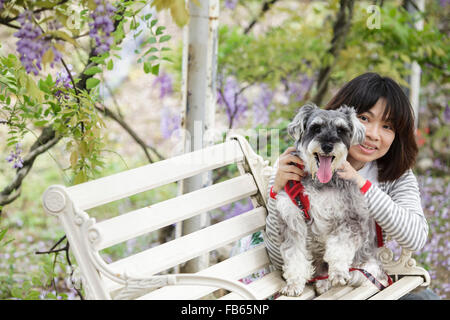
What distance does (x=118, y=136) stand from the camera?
21.3 feet

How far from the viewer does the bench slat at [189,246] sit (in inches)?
81.9

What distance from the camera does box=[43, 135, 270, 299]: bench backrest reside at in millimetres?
1753

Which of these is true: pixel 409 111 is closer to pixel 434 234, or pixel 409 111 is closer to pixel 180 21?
pixel 180 21

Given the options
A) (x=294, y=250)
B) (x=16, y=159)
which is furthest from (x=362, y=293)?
(x=16, y=159)

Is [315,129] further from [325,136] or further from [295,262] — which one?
[295,262]

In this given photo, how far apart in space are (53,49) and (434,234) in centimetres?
389

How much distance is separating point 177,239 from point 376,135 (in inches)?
41.6

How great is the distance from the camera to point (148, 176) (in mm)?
2229

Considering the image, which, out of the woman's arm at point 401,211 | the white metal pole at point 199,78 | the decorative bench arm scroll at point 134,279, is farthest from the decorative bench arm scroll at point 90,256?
the white metal pole at point 199,78

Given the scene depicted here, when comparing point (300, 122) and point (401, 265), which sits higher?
point (300, 122)

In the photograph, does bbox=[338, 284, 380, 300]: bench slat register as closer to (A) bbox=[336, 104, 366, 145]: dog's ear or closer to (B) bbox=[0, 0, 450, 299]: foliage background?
(A) bbox=[336, 104, 366, 145]: dog's ear

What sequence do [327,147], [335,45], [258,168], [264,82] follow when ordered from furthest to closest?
[264,82], [335,45], [258,168], [327,147]

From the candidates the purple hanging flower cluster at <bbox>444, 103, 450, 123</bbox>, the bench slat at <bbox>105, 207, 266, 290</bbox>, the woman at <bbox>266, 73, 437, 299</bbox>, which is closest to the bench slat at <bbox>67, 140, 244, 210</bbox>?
the bench slat at <bbox>105, 207, 266, 290</bbox>
